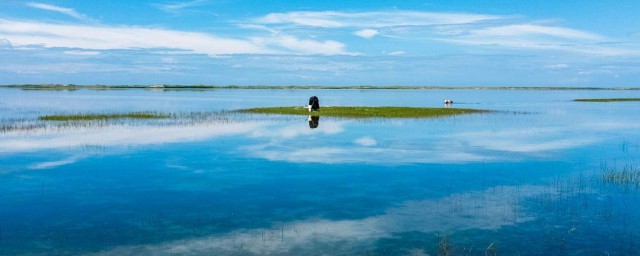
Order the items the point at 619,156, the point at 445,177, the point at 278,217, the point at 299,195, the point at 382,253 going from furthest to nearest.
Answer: the point at 619,156 < the point at 445,177 < the point at 299,195 < the point at 278,217 < the point at 382,253

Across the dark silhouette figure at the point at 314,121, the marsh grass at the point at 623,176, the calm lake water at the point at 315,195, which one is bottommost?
the calm lake water at the point at 315,195

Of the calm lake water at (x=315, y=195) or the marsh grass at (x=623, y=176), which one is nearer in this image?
the calm lake water at (x=315, y=195)

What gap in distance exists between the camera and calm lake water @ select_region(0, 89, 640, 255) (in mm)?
12250

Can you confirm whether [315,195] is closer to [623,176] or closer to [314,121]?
[623,176]

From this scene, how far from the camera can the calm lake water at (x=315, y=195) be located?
12250mm

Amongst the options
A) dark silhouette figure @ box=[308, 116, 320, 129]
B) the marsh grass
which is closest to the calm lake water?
the marsh grass

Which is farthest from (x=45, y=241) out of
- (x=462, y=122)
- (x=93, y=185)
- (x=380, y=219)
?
(x=462, y=122)

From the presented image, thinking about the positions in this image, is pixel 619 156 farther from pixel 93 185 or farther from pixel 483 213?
pixel 93 185

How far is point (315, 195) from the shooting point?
56.0ft

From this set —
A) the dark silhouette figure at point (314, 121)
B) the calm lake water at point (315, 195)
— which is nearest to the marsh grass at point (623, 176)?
the calm lake water at point (315, 195)

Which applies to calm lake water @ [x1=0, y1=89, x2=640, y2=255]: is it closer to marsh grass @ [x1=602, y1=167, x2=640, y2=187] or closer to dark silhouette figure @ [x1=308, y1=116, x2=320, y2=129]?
marsh grass @ [x1=602, y1=167, x2=640, y2=187]

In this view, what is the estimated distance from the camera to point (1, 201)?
623 inches

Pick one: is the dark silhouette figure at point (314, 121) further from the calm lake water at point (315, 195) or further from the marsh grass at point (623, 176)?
the marsh grass at point (623, 176)

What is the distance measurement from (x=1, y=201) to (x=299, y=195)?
827 centimetres
